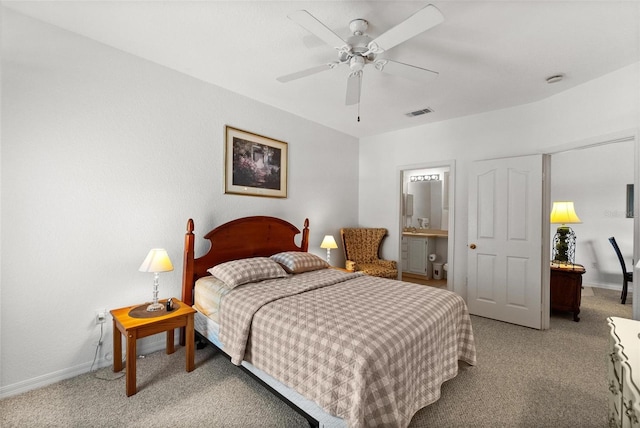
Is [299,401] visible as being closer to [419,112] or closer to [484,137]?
[419,112]

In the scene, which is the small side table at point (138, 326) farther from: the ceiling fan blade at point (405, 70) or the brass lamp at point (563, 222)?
the brass lamp at point (563, 222)

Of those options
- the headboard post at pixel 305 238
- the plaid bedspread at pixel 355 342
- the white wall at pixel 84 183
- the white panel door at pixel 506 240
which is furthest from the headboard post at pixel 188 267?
the white panel door at pixel 506 240

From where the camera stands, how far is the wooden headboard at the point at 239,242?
8.73 feet

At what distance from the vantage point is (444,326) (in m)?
1.99

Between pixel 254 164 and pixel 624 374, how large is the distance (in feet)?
10.8

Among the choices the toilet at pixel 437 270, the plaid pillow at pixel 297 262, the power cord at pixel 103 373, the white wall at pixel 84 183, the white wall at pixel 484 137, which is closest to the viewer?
the white wall at pixel 84 183

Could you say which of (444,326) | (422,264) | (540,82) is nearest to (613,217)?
(422,264)

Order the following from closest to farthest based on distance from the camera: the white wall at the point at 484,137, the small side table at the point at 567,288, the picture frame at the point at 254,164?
1. the white wall at the point at 484,137
2. the picture frame at the point at 254,164
3. the small side table at the point at 567,288

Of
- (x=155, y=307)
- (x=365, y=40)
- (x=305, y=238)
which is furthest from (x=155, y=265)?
(x=365, y=40)

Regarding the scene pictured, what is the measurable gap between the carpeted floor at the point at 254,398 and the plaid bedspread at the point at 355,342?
8.6 inches

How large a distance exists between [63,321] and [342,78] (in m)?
3.20

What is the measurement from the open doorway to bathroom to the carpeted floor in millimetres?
2649

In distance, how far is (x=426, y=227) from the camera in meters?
5.98

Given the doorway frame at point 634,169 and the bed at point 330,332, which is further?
the doorway frame at point 634,169
